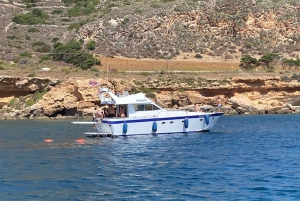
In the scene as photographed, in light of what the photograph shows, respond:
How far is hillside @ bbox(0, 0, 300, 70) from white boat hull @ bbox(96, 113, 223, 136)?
42.7 m

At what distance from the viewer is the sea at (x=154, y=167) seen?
60.0ft

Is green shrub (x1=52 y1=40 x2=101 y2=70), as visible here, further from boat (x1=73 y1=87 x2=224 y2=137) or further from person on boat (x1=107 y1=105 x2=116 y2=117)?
boat (x1=73 y1=87 x2=224 y2=137)

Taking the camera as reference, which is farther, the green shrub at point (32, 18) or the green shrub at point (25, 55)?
the green shrub at point (32, 18)

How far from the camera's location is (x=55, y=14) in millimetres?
108500

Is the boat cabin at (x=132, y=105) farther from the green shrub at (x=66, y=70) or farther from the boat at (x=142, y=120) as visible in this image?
the green shrub at (x=66, y=70)

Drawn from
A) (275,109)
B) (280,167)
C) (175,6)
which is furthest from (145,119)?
(175,6)

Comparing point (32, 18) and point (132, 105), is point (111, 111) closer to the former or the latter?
point (132, 105)

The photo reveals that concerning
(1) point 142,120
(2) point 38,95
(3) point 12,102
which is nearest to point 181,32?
(2) point 38,95

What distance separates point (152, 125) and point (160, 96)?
22.6m

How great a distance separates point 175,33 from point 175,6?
7391 millimetres

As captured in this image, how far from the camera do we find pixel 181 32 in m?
86.6

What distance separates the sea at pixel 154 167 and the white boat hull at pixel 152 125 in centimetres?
66

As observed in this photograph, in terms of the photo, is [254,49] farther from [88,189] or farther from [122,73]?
[88,189]

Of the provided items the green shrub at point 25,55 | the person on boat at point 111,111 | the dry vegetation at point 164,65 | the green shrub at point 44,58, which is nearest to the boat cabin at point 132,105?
the person on boat at point 111,111
